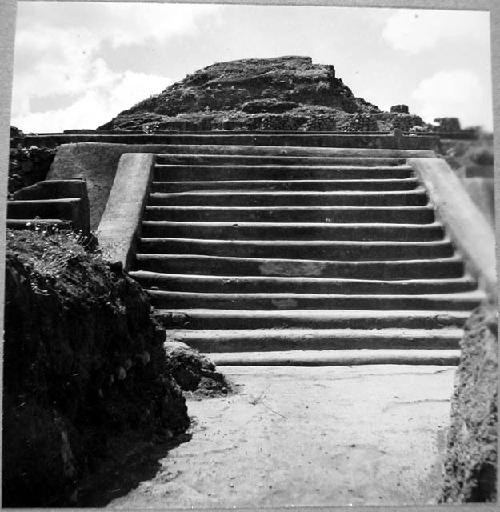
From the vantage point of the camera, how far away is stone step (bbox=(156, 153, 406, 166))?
666 centimetres

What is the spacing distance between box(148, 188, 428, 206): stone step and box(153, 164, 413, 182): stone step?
→ 37 centimetres

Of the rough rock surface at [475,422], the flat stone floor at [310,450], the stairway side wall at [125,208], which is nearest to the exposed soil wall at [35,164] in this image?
the stairway side wall at [125,208]

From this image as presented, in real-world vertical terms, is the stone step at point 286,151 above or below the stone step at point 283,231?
above

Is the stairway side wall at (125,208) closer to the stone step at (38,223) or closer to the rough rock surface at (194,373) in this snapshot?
the stone step at (38,223)

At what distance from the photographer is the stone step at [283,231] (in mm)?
5570

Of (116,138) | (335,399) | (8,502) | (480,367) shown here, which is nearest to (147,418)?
(8,502)

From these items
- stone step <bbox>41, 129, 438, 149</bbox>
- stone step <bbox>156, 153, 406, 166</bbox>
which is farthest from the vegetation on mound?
stone step <bbox>41, 129, 438, 149</bbox>

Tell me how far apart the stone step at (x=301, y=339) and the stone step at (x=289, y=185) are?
1990 mm

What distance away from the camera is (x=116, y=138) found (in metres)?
7.15

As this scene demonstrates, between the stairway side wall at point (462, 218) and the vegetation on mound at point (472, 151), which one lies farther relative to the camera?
the stairway side wall at point (462, 218)

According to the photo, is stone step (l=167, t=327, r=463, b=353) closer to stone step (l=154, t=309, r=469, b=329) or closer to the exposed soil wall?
stone step (l=154, t=309, r=469, b=329)

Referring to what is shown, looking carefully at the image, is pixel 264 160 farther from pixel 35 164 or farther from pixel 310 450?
pixel 310 450

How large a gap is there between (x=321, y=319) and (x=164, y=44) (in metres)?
2.31

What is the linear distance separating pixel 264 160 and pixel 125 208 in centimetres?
171
